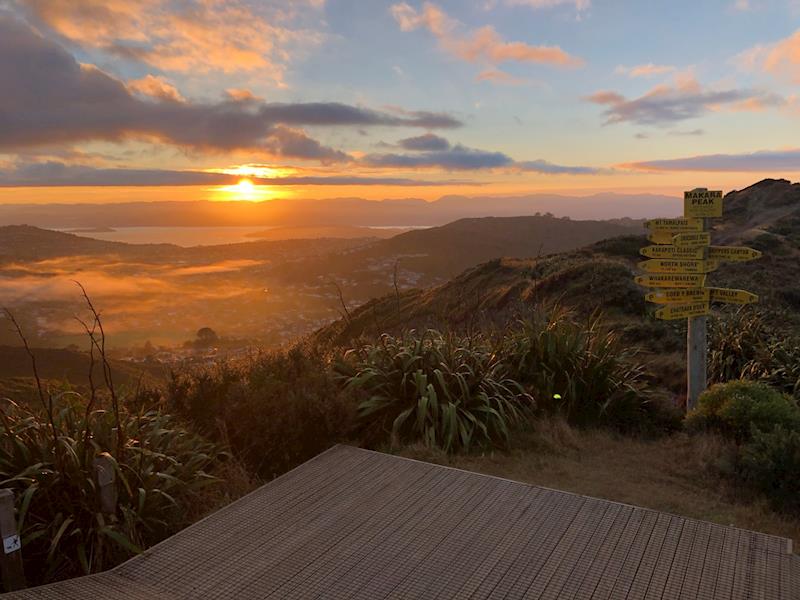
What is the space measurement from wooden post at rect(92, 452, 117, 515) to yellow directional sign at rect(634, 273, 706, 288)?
536 cm

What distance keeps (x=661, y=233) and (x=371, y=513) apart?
4.70 m

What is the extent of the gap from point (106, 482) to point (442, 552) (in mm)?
1863

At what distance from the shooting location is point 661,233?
662 centimetres

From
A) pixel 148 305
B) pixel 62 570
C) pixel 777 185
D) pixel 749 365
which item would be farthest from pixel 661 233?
pixel 148 305

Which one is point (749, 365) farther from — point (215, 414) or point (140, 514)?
point (140, 514)

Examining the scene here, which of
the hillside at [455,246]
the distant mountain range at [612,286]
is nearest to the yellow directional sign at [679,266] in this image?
the distant mountain range at [612,286]

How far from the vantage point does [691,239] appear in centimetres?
647

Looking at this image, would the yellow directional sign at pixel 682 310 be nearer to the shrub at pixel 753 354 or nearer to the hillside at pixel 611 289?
the hillside at pixel 611 289

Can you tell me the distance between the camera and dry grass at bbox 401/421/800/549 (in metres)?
4.13

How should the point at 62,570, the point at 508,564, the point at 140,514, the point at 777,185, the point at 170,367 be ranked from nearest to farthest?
1. the point at 508,564
2. the point at 62,570
3. the point at 140,514
4. the point at 170,367
5. the point at 777,185

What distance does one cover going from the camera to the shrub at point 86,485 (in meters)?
3.31

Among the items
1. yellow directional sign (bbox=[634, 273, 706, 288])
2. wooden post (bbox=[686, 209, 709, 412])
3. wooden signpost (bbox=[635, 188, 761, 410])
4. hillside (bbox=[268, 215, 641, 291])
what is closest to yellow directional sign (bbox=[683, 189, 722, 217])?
wooden signpost (bbox=[635, 188, 761, 410])

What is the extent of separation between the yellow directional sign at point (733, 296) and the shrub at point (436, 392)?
2.32 metres

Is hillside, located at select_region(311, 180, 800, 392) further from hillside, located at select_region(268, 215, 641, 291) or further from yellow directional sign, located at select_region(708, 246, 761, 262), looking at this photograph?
hillside, located at select_region(268, 215, 641, 291)
